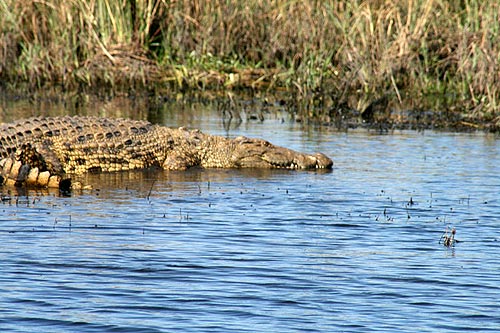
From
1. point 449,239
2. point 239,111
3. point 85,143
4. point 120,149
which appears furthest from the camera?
point 239,111

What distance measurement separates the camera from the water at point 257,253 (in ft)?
20.4

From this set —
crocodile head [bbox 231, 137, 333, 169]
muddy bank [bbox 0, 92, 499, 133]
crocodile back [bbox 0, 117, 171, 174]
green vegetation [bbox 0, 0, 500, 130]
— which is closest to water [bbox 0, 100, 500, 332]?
crocodile head [bbox 231, 137, 333, 169]

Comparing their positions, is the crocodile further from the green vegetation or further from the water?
the green vegetation

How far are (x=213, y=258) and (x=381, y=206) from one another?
277cm

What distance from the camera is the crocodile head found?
12211 mm

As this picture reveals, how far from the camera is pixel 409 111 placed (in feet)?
56.7

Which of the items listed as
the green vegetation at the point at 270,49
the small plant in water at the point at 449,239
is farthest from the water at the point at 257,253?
the green vegetation at the point at 270,49

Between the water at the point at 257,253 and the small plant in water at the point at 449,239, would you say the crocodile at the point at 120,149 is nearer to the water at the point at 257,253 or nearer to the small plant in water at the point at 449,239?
the water at the point at 257,253

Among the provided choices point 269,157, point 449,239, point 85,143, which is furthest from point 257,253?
point 269,157

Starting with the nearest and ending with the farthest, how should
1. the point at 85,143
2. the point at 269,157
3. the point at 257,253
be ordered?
the point at 257,253 < the point at 85,143 < the point at 269,157

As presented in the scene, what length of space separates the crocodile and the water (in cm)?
30

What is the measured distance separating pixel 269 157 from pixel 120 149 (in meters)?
1.79

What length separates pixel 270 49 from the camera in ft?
65.0

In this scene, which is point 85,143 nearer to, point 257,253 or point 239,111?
point 257,253
